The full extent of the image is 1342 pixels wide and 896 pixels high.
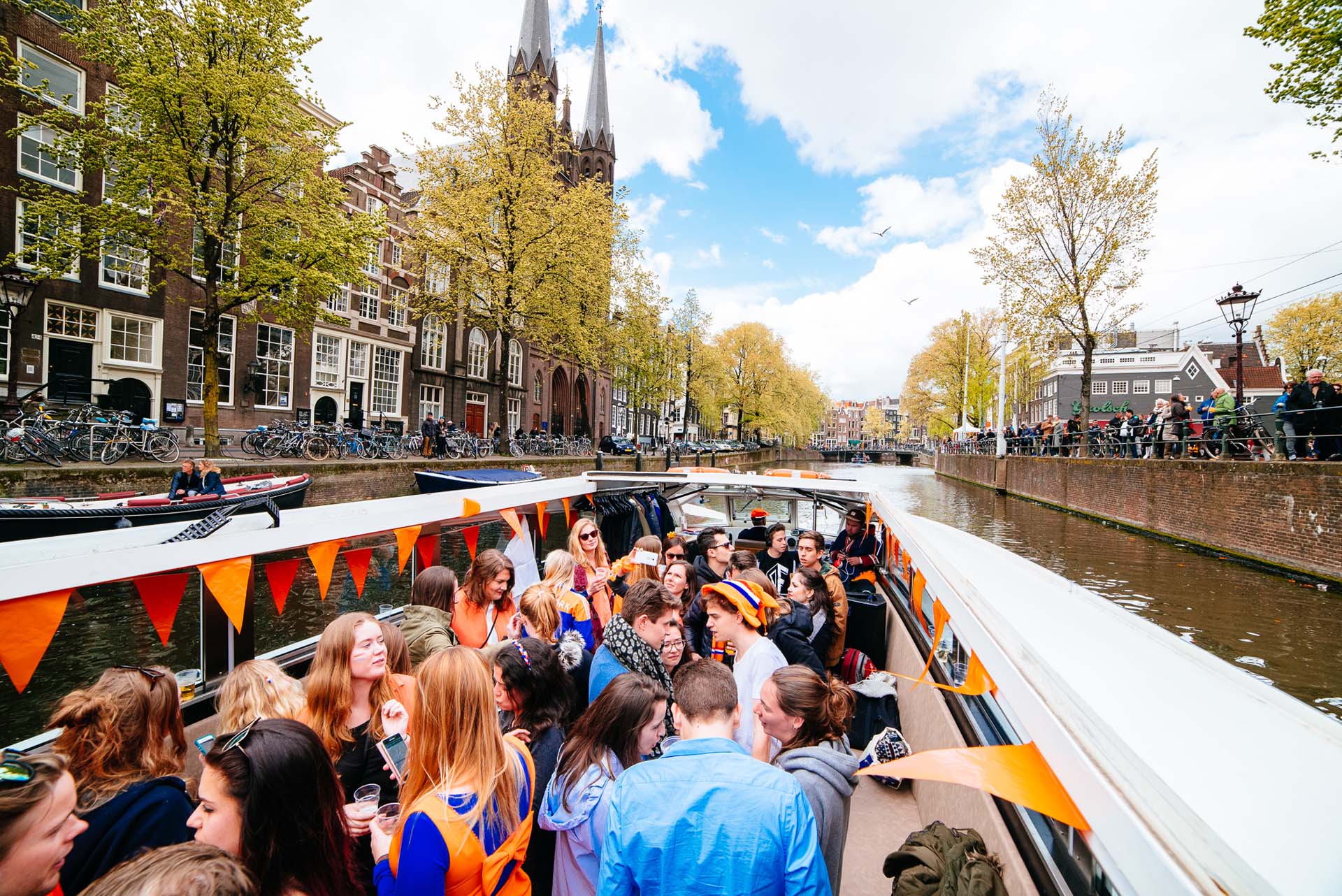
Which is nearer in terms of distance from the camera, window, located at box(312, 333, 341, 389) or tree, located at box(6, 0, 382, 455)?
tree, located at box(6, 0, 382, 455)

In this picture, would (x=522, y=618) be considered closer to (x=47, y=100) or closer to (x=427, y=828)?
(x=427, y=828)

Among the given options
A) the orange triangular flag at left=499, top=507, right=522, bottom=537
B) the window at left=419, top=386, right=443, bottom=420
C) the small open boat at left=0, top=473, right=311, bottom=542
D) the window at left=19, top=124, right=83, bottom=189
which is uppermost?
the window at left=19, top=124, right=83, bottom=189

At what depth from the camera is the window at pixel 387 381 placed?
91.2 ft

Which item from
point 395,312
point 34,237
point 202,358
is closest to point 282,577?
point 34,237

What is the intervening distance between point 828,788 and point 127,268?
22.9m

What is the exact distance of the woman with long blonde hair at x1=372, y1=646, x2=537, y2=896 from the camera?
5.52ft

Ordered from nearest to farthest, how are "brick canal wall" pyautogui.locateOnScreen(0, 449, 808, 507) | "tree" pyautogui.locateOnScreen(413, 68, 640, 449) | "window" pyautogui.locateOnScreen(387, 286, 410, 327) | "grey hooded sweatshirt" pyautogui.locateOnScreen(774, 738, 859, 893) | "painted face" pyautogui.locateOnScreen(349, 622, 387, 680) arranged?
"grey hooded sweatshirt" pyautogui.locateOnScreen(774, 738, 859, 893)
"painted face" pyautogui.locateOnScreen(349, 622, 387, 680)
"brick canal wall" pyautogui.locateOnScreen(0, 449, 808, 507)
"tree" pyautogui.locateOnScreen(413, 68, 640, 449)
"window" pyautogui.locateOnScreen(387, 286, 410, 327)

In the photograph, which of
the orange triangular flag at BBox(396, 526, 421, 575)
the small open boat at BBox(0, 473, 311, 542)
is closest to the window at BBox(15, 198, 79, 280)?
the small open boat at BBox(0, 473, 311, 542)

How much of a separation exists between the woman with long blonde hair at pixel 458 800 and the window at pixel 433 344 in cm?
3012

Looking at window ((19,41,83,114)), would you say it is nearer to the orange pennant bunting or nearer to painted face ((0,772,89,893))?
painted face ((0,772,89,893))

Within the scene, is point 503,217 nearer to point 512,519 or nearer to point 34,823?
point 512,519

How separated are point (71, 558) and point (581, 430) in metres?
46.5

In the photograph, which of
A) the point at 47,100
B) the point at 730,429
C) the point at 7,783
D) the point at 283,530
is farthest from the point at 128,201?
the point at 730,429

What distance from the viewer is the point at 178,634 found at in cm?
833
